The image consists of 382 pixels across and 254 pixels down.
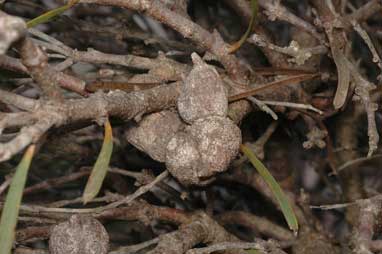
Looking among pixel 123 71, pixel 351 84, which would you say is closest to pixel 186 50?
pixel 123 71

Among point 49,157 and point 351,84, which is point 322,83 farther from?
point 49,157

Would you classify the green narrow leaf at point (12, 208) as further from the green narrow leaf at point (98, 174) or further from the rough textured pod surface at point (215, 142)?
the rough textured pod surface at point (215, 142)

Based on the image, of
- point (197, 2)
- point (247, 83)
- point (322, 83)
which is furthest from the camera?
point (197, 2)

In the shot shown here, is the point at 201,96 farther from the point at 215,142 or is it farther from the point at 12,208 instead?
the point at 12,208

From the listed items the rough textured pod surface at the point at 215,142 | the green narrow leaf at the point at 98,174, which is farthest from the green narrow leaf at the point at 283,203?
the green narrow leaf at the point at 98,174

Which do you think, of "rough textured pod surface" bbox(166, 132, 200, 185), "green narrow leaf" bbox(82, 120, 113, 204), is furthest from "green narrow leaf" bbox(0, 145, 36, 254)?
"rough textured pod surface" bbox(166, 132, 200, 185)

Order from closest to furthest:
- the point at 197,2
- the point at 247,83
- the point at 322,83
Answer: the point at 247,83, the point at 322,83, the point at 197,2

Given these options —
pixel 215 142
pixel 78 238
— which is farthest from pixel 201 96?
pixel 78 238
